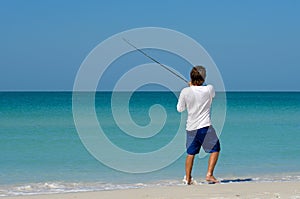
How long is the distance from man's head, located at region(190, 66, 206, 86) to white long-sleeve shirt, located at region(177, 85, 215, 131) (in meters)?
0.09

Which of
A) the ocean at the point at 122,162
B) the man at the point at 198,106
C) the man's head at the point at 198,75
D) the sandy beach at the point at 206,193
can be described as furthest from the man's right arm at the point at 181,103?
the ocean at the point at 122,162

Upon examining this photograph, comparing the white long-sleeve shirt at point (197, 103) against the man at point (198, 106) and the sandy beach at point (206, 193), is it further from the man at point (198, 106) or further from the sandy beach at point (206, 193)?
the sandy beach at point (206, 193)

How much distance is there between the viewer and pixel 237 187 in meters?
7.37

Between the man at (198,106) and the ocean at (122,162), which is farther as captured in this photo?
the ocean at (122,162)

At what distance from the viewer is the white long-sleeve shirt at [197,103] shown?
23.8ft

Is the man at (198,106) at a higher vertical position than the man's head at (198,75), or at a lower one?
lower

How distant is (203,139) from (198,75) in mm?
801

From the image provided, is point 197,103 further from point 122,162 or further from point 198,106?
point 122,162

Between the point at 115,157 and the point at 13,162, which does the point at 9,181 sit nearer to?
the point at 13,162

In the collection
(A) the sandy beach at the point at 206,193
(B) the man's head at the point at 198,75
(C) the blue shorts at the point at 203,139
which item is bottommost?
(A) the sandy beach at the point at 206,193

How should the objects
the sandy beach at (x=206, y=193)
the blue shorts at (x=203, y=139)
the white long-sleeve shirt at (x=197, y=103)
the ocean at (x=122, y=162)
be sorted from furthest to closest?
1. the ocean at (x=122, y=162)
2. the blue shorts at (x=203, y=139)
3. the white long-sleeve shirt at (x=197, y=103)
4. the sandy beach at (x=206, y=193)

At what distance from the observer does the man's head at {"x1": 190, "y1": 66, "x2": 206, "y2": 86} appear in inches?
287

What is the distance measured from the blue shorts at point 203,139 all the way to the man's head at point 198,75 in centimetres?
57

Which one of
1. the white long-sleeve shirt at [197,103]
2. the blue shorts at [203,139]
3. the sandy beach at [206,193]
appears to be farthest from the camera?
the blue shorts at [203,139]
